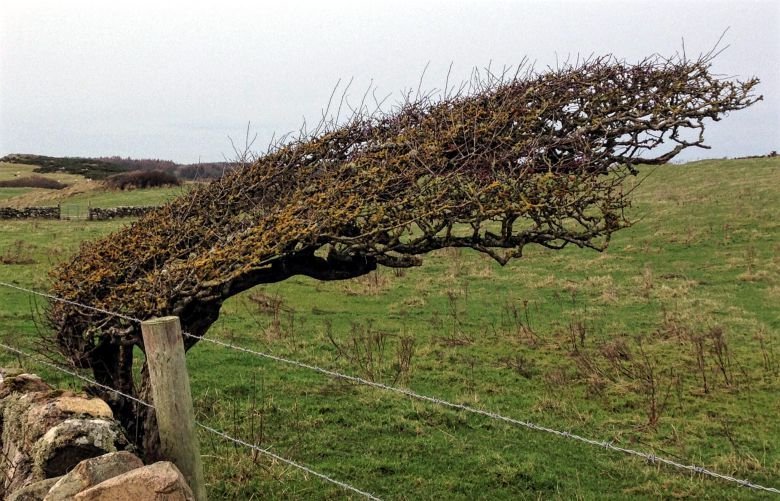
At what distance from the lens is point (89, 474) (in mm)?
3781

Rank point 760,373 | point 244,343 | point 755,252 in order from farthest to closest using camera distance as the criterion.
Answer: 1. point 755,252
2. point 244,343
3. point 760,373

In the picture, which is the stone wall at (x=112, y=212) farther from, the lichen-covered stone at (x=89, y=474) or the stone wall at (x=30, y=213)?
the lichen-covered stone at (x=89, y=474)

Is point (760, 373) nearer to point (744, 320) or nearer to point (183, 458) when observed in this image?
point (744, 320)

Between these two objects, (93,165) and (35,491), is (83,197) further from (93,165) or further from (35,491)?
(35,491)

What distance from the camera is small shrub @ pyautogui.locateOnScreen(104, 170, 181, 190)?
→ 166ft

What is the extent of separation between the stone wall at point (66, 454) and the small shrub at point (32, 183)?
63.1m

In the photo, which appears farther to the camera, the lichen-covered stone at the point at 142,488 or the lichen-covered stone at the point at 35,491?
the lichen-covered stone at the point at 35,491

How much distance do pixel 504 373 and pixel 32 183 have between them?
66.5 meters

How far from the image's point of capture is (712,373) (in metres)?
10.2

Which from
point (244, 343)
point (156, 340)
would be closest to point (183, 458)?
point (156, 340)

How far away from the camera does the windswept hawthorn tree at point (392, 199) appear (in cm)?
574

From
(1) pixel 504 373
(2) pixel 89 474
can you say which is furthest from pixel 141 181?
(2) pixel 89 474

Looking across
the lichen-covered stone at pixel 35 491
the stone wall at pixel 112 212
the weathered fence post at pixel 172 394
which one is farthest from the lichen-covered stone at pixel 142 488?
the stone wall at pixel 112 212

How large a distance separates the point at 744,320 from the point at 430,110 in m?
10.3
